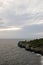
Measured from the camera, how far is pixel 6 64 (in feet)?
182

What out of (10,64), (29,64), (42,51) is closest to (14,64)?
(10,64)

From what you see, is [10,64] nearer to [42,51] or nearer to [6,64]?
[6,64]

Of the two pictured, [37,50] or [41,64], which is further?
[37,50]

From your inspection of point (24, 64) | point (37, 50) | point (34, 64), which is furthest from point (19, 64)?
point (37, 50)

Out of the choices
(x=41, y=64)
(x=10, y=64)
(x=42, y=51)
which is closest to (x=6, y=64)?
(x=10, y=64)

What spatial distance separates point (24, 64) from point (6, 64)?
715 cm

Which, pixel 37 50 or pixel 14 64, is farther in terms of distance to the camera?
pixel 37 50

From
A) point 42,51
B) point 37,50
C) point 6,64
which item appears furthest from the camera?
point 37,50

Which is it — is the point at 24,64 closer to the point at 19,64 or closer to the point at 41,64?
the point at 19,64

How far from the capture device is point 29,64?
5578 centimetres

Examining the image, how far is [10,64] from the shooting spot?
5584cm

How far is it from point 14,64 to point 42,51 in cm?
3306

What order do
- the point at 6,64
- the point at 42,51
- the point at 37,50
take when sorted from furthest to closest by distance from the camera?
1. the point at 37,50
2. the point at 42,51
3. the point at 6,64

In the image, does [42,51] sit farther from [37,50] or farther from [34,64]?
[34,64]
